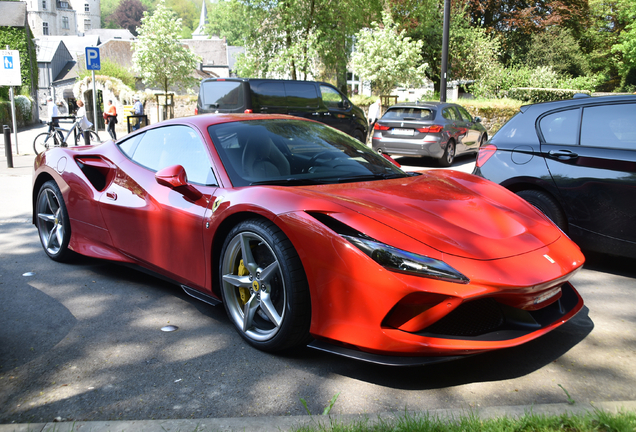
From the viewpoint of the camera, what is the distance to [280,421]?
2307 millimetres

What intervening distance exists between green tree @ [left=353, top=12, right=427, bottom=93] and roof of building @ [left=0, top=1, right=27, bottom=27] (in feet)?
124

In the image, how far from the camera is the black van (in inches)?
533

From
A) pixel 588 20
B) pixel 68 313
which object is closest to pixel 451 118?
pixel 68 313

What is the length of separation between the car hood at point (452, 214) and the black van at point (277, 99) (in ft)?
Answer: 33.8

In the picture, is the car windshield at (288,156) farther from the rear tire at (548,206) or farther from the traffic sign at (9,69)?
the traffic sign at (9,69)

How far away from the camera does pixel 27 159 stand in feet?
48.5

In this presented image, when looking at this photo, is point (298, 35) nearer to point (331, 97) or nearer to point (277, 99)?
point (331, 97)

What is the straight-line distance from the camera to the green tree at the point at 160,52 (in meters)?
42.7

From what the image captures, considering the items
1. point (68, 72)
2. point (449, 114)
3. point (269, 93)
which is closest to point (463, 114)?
point (449, 114)

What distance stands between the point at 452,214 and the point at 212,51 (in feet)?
294

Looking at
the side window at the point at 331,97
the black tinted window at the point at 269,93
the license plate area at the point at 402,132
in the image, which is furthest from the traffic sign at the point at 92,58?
the license plate area at the point at 402,132

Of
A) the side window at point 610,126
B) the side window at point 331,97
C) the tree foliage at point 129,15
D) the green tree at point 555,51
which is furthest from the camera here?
the tree foliage at point 129,15

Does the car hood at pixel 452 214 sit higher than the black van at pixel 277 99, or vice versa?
the black van at pixel 277 99

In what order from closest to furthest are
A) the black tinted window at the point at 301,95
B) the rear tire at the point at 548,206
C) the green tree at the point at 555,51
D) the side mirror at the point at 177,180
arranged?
1. the side mirror at the point at 177,180
2. the rear tire at the point at 548,206
3. the black tinted window at the point at 301,95
4. the green tree at the point at 555,51
